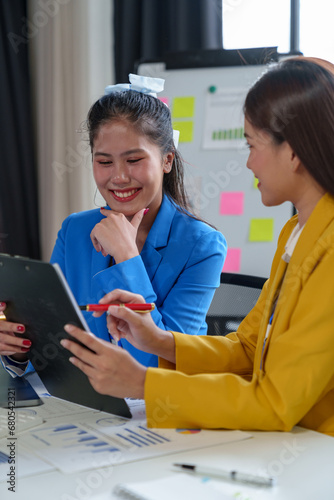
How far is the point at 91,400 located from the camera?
40.9 inches

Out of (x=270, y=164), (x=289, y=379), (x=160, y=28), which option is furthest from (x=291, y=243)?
(x=160, y=28)

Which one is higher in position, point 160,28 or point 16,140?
point 160,28

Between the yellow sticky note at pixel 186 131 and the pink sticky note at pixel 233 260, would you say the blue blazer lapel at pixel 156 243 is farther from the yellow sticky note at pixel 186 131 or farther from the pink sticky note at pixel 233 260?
the yellow sticky note at pixel 186 131

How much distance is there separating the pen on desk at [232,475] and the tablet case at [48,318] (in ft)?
0.79

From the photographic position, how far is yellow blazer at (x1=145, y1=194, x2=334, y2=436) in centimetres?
90

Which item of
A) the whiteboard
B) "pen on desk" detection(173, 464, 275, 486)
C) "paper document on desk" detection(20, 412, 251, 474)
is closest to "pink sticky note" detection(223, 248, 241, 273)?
the whiteboard

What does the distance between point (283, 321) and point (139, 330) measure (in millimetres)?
305

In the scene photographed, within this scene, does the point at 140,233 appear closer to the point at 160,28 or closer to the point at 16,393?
the point at 16,393

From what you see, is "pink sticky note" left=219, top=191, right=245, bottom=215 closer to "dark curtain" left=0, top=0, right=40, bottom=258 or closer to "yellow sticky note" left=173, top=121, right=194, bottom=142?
"yellow sticky note" left=173, top=121, right=194, bottom=142

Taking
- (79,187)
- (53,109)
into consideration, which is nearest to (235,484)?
(79,187)

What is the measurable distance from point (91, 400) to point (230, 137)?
166cm

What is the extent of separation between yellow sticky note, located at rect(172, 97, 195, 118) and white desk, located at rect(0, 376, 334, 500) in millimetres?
Result: 1859

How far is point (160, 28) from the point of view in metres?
2.91

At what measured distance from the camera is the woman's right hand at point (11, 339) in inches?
44.1
